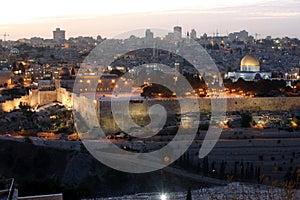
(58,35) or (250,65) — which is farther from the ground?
(58,35)

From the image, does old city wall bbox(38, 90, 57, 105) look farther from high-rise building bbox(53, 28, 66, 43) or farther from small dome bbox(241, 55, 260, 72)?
high-rise building bbox(53, 28, 66, 43)

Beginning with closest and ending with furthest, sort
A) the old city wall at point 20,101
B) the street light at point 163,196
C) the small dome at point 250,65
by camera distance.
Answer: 1. the street light at point 163,196
2. the old city wall at point 20,101
3. the small dome at point 250,65

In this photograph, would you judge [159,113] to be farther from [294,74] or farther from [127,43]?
[127,43]

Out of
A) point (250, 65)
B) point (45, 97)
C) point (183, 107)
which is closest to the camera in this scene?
point (183, 107)

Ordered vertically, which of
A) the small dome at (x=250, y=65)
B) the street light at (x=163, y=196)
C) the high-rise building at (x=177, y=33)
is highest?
the high-rise building at (x=177, y=33)

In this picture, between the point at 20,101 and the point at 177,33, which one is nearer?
the point at 20,101

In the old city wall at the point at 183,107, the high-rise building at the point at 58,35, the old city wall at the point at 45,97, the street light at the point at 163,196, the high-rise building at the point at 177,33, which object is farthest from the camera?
the high-rise building at the point at 58,35

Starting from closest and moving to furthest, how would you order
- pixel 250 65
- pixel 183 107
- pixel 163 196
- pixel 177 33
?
1. pixel 163 196
2. pixel 183 107
3. pixel 250 65
4. pixel 177 33

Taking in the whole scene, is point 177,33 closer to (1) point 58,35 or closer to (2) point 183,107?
(1) point 58,35

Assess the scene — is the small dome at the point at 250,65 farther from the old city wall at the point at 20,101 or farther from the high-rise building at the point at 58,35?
the high-rise building at the point at 58,35

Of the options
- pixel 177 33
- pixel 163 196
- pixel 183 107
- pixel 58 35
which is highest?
pixel 58 35

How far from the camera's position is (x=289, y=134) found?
38.7 feet

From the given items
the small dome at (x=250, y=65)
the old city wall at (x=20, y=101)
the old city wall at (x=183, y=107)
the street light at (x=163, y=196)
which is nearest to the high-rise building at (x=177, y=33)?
the small dome at (x=250, y=65)

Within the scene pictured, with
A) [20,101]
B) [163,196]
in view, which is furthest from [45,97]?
[163,196]
